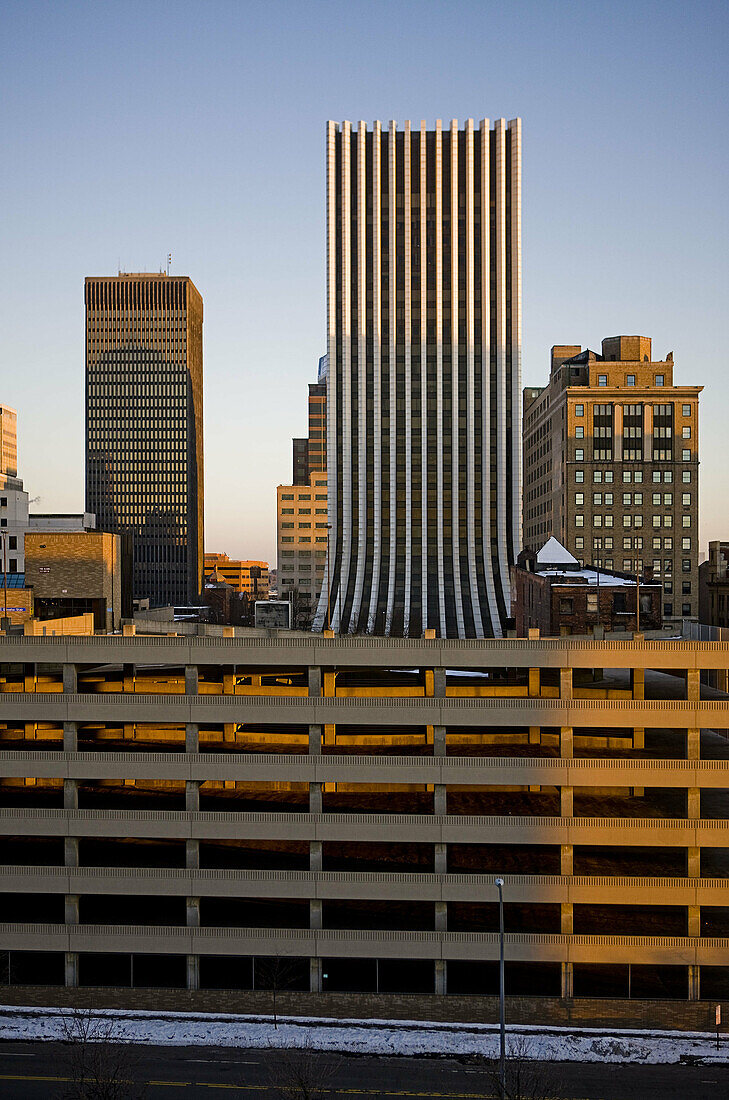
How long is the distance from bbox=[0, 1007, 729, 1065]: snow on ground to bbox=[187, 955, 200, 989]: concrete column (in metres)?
1.71

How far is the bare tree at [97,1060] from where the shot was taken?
33000 mm

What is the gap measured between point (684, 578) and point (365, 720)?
10598 centimetres

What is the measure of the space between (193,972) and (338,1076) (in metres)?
9.48

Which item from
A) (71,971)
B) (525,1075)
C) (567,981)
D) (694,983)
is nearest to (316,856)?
(525,1075)

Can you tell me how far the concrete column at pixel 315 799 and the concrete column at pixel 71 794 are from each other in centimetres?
1159

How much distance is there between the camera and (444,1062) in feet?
121

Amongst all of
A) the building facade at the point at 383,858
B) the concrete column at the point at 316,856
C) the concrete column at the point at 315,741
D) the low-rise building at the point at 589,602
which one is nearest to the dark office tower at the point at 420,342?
the low-rise building at the point at 589,602

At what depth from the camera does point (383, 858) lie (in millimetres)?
45375

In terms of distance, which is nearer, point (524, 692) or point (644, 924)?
point (644, 924)

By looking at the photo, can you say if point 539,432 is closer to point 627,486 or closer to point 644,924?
point 627,486

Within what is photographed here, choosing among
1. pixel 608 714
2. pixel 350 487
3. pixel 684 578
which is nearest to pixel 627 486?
→ pixel 684 578

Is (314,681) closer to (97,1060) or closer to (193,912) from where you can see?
(193,912)

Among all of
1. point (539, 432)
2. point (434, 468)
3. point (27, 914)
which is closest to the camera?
point (27, 914)

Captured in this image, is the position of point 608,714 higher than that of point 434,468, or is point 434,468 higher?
point 434,468
